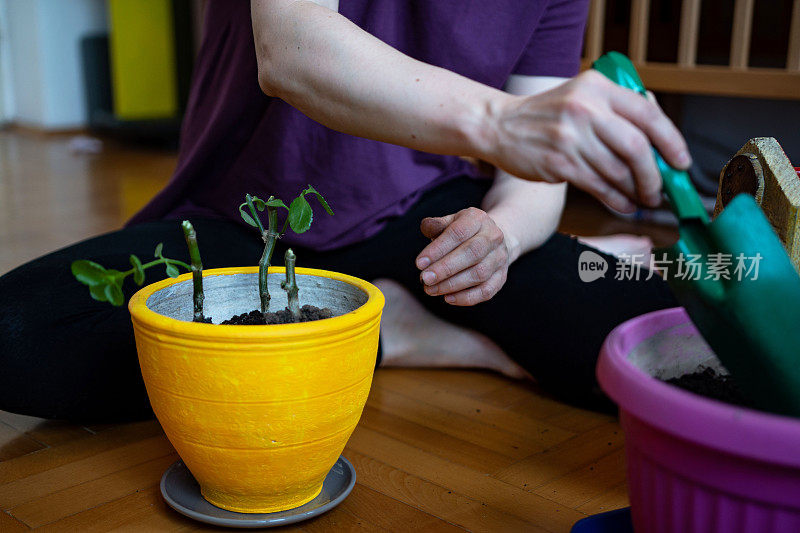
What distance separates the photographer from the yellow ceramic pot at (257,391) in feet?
2.11

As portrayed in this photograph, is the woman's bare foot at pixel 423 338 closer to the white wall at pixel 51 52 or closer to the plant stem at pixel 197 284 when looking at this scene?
the plant stem at pixel 197 284

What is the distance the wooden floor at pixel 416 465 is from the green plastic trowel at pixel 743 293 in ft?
0.88

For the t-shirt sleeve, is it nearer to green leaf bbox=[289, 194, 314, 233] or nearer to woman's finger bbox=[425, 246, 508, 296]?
woman's finger bbox=[425, 246, 508, 296]

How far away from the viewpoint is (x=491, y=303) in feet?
3.56

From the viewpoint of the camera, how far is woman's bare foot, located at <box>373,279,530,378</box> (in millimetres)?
1144

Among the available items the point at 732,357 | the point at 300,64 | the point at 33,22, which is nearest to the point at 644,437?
the point at 732,357

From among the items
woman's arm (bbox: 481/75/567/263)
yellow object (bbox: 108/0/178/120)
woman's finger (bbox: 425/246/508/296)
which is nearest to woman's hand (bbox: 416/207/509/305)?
woman's finger (bbox: 425/246/508/296)

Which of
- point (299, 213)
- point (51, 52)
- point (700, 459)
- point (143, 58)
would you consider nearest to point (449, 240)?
point (299, 213)

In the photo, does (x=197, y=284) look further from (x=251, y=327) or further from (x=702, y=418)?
(x=702, y=418)

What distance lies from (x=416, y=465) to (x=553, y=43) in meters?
0.62

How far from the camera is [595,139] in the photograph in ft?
1.70

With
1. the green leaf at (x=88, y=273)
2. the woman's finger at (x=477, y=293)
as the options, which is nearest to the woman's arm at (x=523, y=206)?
the woman's finger at (x=477, y=293)

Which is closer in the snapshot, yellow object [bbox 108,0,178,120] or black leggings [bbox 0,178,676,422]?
black leggings [bbox 0,178,676,422]

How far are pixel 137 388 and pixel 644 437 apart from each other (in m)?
0.62
